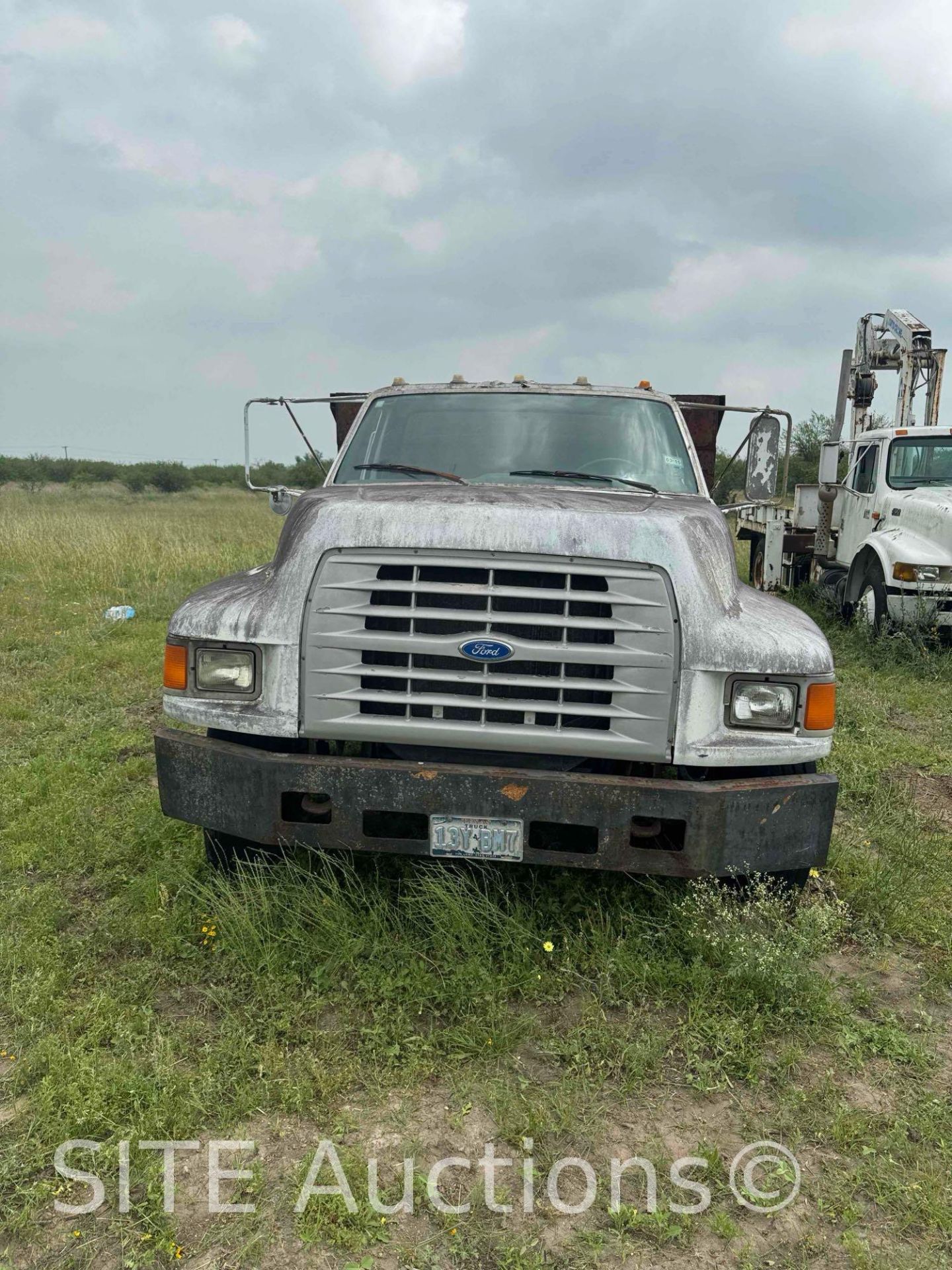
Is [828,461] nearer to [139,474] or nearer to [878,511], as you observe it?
[878,511]

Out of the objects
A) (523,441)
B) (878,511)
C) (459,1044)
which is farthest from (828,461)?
(459,1044)

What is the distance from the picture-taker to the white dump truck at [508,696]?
2.93 meters

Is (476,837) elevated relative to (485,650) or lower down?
lower down

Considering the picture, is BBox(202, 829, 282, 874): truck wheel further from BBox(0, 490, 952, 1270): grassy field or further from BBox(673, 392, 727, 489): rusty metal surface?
BBox(673, 392, 727, 489): rusty metal surface

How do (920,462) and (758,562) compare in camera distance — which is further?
(758,562)

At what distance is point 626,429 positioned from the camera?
4441mm

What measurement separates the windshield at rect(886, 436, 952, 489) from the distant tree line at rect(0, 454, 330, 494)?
35.7 meters

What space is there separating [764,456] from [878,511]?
5749 millimetres

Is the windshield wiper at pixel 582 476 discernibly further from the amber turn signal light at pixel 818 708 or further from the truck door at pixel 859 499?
the truck door at pixel 859 499

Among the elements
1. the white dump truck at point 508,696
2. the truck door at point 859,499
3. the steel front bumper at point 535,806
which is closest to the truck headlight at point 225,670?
the white dump truck at point 508,696

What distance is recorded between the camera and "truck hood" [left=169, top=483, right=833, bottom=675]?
2.96m

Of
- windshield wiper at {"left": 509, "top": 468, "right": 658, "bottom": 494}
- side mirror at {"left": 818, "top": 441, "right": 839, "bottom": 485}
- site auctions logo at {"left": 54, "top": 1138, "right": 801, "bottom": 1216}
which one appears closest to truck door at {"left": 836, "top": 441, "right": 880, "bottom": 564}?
side mirror at {"left": 818, "top": 441, "right": 839, "bottom": 485}

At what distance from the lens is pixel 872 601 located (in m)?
9.14

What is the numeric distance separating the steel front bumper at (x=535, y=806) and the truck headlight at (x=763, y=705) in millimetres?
194
